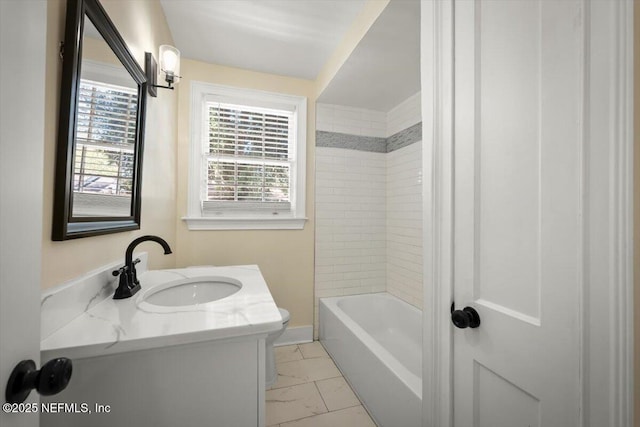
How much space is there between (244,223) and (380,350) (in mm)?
1575

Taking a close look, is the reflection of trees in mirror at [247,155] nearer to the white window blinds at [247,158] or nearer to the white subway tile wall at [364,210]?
the white window blinds at [247,158]

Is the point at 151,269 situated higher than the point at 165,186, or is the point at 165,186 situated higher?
the point at 165,186

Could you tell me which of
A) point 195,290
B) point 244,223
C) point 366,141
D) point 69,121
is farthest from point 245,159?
point 69,121

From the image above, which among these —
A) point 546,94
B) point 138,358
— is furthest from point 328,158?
point 138,358

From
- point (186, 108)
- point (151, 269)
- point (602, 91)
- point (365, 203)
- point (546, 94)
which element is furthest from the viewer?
point (365, 203)

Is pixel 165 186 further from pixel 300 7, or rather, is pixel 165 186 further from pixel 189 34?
pixel 300 7

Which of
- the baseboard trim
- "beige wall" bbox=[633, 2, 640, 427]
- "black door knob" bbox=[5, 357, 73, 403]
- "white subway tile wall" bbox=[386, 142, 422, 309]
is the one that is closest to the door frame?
"beige wall" bbox=[633, 2, 640, 427]

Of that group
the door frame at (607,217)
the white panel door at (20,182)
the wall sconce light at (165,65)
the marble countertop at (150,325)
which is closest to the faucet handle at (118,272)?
the marble countertop at (150,325)

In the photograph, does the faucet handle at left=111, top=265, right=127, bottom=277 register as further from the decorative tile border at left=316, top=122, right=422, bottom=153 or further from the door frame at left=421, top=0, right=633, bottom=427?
the decorative tile border at left=316, top=122, right=422, bottom=153

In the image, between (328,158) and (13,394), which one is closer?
(13,394)

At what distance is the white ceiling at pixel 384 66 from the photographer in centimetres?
155

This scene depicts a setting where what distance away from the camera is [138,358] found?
0.78 metres

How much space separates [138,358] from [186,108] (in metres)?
2.20

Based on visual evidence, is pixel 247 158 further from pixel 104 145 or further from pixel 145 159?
→ pixel 104 145
